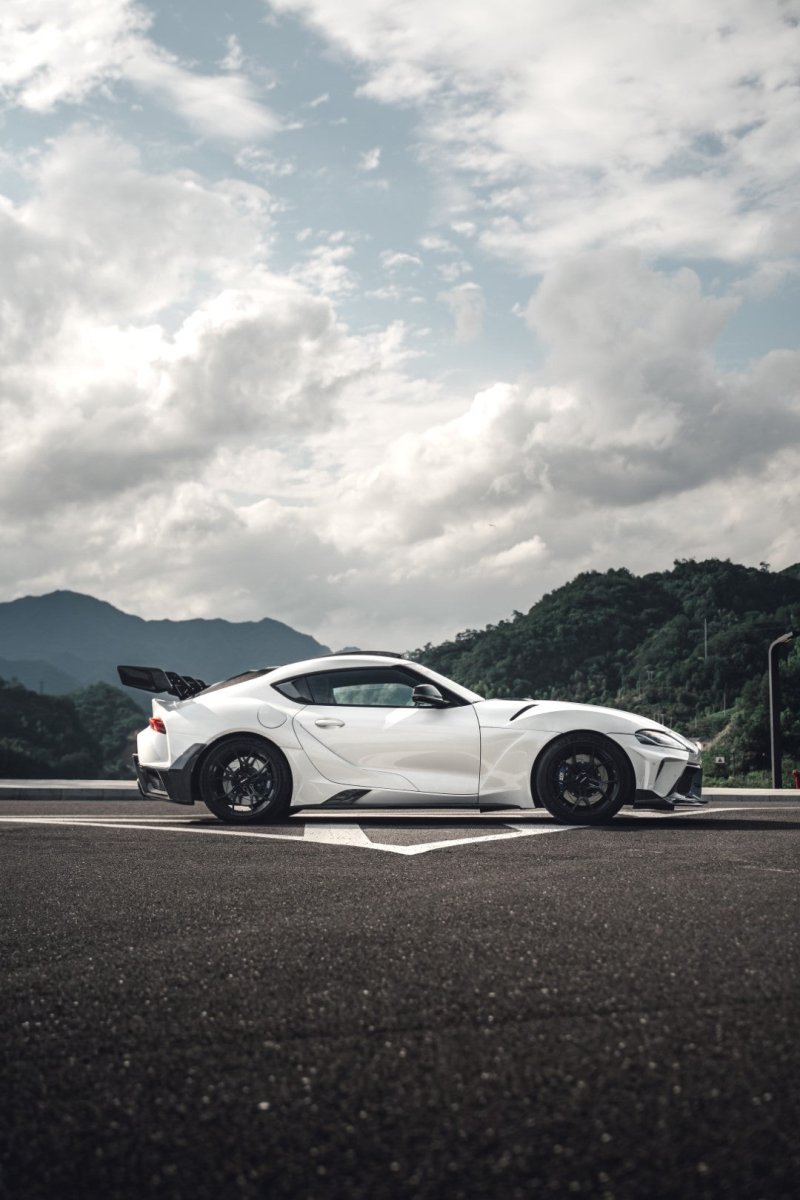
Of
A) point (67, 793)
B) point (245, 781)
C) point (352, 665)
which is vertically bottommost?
point (67, 793)

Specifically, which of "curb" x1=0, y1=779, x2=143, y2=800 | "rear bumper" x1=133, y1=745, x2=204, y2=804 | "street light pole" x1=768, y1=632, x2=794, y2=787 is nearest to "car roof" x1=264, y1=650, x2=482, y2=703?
"rear bumper" x1=133, y1=745, x2=204, y2=804

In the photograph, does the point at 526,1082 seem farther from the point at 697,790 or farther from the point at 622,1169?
the point at 697,790

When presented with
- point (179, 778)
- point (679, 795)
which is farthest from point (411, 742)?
point (679, 795)

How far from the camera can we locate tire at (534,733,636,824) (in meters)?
9.16

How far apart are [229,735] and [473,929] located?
566cm

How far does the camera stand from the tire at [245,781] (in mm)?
9516

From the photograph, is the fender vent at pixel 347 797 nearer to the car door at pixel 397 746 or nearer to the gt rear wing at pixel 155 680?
the car door at pixel 397 746

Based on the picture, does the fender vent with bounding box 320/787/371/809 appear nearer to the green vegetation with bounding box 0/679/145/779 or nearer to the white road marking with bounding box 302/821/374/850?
the white road marking with bounding box 302/821/374/850

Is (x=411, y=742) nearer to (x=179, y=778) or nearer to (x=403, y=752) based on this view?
(x=403, y=752)

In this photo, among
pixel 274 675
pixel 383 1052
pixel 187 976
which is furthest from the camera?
pixel 274 675

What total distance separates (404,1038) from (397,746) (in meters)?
6.70

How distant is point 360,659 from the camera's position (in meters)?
10.1

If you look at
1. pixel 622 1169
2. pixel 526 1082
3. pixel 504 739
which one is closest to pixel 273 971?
pixel 526 1082

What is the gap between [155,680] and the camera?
10.2m
